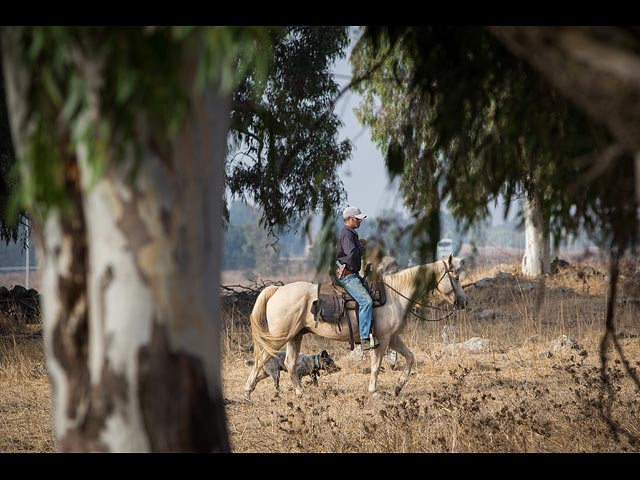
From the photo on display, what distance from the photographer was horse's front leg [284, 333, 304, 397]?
11.5 meters

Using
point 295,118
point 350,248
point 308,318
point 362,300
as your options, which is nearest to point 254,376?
point 308,318

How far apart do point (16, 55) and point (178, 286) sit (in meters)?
1.00

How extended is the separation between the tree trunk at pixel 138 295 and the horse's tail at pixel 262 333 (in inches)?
332

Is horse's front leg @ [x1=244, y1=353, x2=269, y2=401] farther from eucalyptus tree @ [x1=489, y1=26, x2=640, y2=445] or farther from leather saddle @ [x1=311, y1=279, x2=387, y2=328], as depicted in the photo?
eucalyptus tree @ [x1=489, y1=26, x2=640, y2=445]

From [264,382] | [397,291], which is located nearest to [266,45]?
[397,291]

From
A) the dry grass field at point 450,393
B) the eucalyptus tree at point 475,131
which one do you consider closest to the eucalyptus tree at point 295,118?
the dry grass field at point 450,393

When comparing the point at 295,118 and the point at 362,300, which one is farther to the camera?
the point at 295,118

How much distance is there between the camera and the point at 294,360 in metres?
11.8

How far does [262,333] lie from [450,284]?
8.54 ft

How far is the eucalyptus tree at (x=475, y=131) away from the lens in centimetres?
493

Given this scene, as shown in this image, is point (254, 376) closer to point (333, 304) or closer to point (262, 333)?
point (262, 333)

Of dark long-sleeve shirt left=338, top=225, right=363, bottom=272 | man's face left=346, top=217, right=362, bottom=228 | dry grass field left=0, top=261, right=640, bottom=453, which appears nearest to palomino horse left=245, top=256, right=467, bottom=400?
dry grass field left=0, top=261, right=640, bottom=453

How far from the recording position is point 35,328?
18.7m

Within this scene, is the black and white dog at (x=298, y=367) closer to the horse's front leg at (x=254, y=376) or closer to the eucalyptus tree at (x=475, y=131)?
the horse's front leg at (x=254, y=376)
